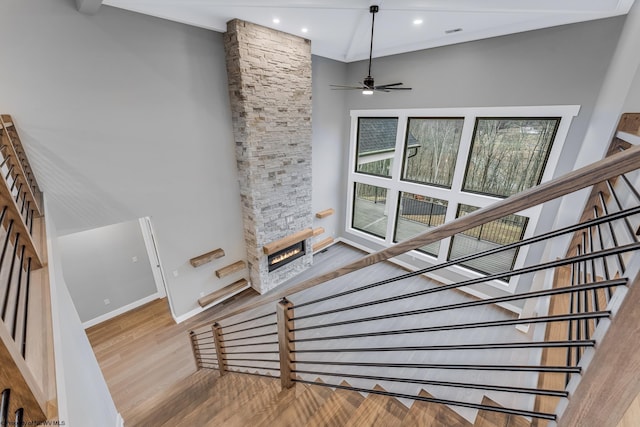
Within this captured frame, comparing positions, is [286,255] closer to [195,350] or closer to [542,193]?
[195,350]

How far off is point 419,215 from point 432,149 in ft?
4.60

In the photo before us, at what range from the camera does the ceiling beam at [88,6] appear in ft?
8.85

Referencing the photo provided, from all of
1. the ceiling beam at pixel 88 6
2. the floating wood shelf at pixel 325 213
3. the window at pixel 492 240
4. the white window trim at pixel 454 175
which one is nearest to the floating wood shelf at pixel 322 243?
the white window trim at pixel 454 175

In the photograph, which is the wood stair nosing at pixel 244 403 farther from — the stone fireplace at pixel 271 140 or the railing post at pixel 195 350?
the stone fireplace at pixel 271 140

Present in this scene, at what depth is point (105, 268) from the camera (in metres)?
4.86

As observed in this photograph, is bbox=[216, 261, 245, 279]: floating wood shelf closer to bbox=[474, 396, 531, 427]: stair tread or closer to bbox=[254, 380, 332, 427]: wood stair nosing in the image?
bbox=[254, 380, 332, 427]: wood stair nosing

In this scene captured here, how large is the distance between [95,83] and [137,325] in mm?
3874

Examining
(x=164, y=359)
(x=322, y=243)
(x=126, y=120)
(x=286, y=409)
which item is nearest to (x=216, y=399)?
(x=286, y=409)

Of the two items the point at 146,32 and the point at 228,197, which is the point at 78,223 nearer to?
the point at 228,197

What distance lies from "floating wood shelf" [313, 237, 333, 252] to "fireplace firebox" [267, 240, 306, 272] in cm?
73

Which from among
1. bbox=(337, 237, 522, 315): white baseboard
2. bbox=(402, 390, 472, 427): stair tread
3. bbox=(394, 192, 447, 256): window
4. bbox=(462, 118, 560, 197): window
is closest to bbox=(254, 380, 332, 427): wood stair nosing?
bbox=(402, 390, 472, 427): stair tread

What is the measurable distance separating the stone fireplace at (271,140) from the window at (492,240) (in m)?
3.05

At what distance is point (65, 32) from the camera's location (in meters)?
2.82

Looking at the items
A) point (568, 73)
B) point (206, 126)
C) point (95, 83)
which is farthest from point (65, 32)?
point (568, 73)
